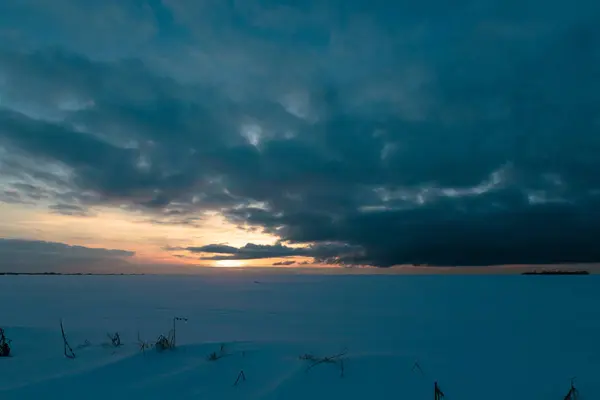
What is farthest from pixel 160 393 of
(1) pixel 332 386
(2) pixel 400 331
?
(2) pixel 400 331

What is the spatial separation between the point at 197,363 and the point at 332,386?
7.36 ft

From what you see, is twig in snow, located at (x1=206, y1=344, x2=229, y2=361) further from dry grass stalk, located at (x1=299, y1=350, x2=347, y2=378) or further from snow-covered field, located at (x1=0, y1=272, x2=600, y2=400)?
dry grass stalk, located at (x1=299, y1=350, x2=347, y2=378)

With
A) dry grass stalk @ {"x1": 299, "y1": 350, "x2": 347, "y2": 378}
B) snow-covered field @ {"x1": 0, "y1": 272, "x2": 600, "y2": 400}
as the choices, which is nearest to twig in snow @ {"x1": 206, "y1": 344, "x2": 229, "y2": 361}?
snow-covered field @ {"x1": 0, "y1": 272, "x2": 600, "y2": 400}

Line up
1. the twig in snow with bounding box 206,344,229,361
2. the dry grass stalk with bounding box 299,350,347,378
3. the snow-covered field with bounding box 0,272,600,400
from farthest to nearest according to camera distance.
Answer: the twig in snow with bounding box 206,344,229,361
the dry grass stalk with bounding box 299,350,347,378
the snow-covered field with bounding box 0,272,600,400

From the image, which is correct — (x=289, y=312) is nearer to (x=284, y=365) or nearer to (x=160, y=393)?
(x=284, y=365)

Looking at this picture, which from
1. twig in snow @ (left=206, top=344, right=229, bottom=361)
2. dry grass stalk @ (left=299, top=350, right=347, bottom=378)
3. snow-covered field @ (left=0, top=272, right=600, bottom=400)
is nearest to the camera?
snow-covered field @ (left=0, top=272, right=600, bottom=400)

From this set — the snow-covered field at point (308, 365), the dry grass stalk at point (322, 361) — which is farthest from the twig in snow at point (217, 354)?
the dry grass stalk at point (322, 361)

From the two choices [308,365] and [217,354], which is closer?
[308,365]

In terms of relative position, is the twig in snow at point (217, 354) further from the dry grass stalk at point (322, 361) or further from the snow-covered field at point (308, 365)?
the dry grass stalk at point (322, 361)

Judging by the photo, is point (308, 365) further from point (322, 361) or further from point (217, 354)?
point (217, 354)

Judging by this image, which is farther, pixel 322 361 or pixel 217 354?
pixel 217 354

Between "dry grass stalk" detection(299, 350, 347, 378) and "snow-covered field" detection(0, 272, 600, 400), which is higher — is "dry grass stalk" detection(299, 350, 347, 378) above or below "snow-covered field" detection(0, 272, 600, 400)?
above

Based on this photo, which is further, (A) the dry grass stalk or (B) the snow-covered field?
(A) the dry grass stalk

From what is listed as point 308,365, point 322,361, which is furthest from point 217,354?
point 322,361
